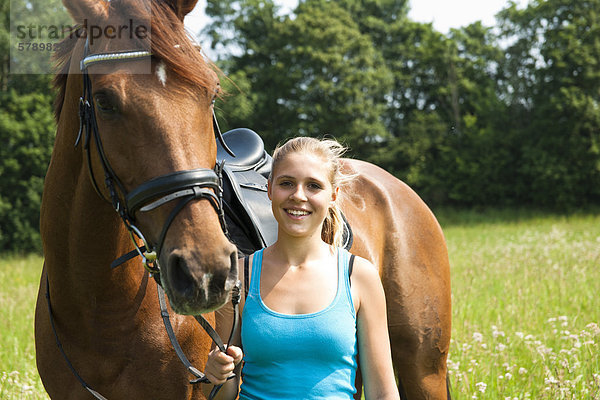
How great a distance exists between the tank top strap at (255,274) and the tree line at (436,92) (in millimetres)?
21001

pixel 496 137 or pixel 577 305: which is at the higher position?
pixel 496 137

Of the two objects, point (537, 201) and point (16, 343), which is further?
point (537, 201)

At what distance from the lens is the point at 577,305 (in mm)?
5875

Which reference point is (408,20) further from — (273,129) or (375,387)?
(375,387)

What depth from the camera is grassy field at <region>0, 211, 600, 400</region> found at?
3.61 meters

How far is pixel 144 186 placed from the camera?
5.28 ft

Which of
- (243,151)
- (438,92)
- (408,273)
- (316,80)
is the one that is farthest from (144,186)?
(438,92)

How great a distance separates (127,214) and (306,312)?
0.69 meters

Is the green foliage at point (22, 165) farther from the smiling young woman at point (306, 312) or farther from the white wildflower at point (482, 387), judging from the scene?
the smiling young woman at point (306, 312)

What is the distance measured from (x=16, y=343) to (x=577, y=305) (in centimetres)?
603

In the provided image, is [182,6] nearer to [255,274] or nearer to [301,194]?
[301,194]

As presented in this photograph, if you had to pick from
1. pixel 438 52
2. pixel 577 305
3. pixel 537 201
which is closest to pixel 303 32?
pixel 438 52

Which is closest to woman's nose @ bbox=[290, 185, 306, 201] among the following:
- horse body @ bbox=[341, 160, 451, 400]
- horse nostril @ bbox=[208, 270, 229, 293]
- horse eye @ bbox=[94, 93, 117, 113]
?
horse nostril @ bbox=[208, 270, 229, 293]

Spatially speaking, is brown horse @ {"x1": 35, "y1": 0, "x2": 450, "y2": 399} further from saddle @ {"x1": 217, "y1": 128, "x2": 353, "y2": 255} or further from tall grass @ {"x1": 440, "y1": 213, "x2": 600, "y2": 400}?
tall grass @ {"x1": 440, "y1": 213, "x2": 600, "y2": 400}
